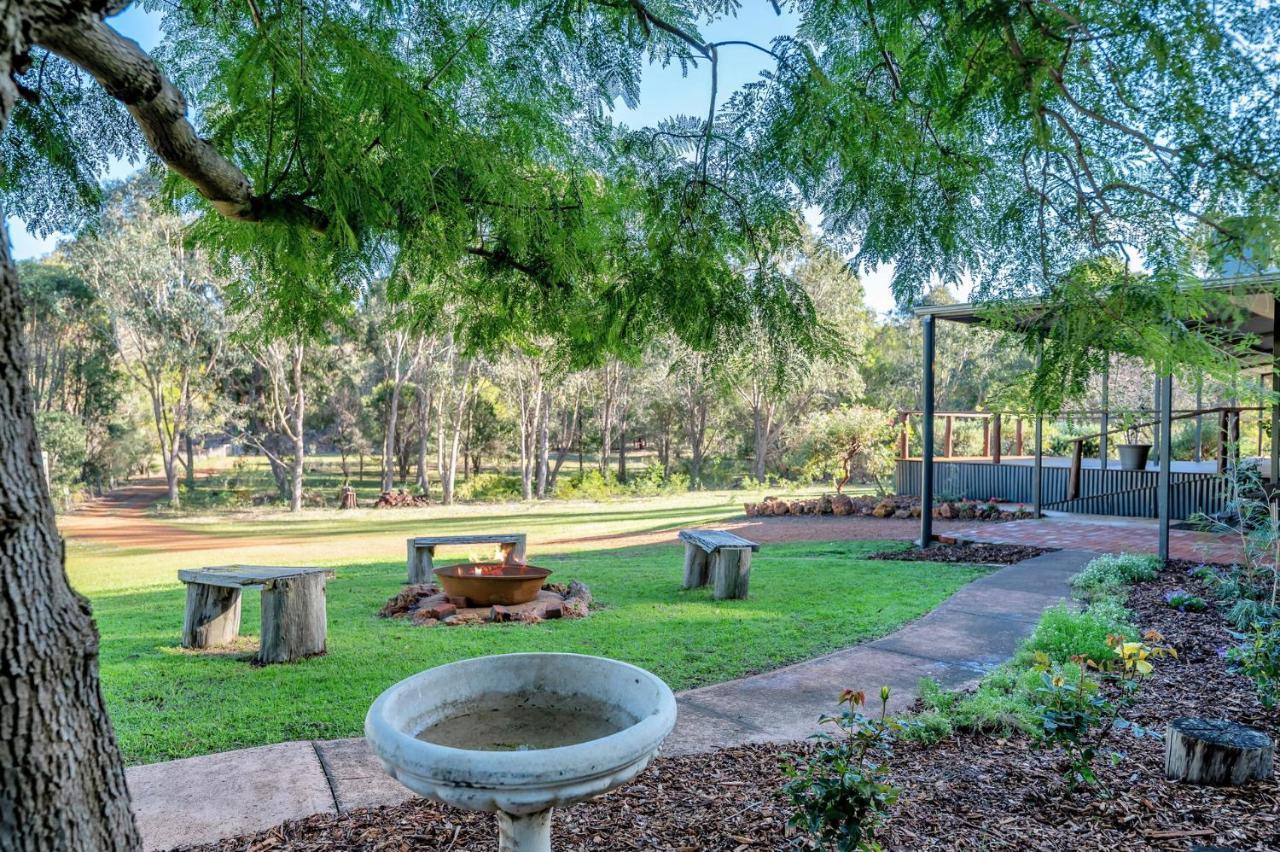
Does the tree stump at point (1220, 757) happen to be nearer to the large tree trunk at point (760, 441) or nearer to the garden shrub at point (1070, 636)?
the garden shrub at point (1070, 636)

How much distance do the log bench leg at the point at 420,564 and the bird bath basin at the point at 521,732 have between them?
6116mm

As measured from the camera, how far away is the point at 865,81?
2.83 m

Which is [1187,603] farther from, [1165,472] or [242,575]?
[242,575]

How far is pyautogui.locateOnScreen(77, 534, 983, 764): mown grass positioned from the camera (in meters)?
4.12

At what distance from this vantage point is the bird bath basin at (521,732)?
1834 mm

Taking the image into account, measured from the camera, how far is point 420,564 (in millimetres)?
8500

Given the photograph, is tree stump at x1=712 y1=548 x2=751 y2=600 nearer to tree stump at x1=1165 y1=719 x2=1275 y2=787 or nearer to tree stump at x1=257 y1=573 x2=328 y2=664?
tree stump at x1=257 y1=573 x2=328 y2=664

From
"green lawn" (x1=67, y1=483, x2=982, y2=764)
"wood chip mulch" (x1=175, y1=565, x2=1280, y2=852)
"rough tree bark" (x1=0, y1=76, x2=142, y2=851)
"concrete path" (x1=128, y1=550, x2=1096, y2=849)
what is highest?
"rough tree bark" (x1=0, y1=76, x2=142, y2=851)

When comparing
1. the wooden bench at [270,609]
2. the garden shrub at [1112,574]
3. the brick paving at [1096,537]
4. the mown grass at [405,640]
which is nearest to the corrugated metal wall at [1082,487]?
the brick paving at [1096,537]

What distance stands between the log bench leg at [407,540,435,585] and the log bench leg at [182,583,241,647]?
2606mm

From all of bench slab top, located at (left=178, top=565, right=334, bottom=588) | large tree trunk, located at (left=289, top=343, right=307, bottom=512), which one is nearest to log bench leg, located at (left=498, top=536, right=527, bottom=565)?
bench slab top, located at (left=178, top=565, right=334, bottom=588)

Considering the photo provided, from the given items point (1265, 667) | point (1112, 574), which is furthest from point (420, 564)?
point (1265, 667)

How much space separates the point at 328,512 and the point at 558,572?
1472 cm

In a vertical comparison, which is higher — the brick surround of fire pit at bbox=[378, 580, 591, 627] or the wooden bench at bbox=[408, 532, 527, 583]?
the wooden bench at bbox=[408, 532, 527, 583]
